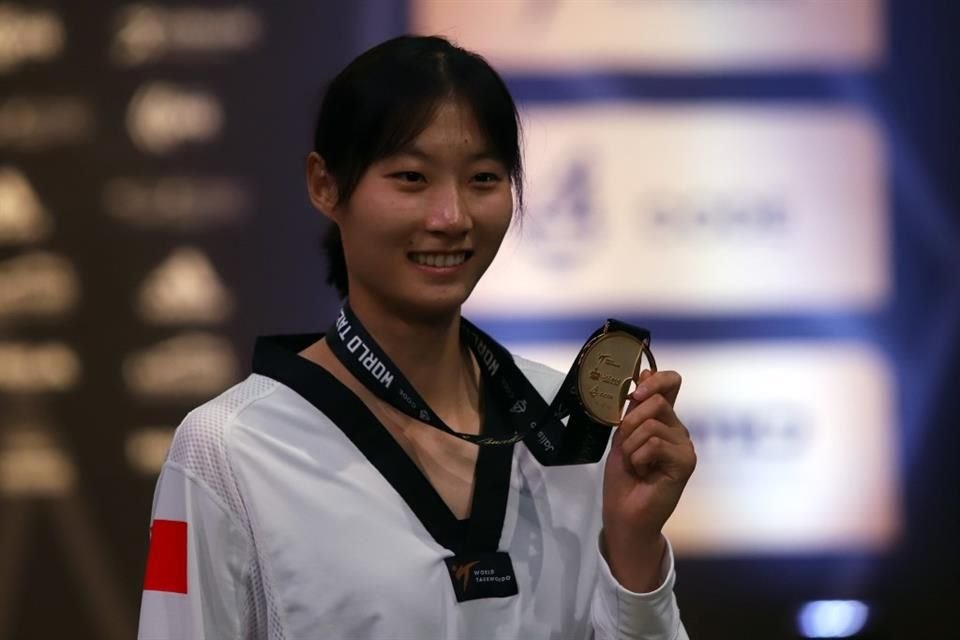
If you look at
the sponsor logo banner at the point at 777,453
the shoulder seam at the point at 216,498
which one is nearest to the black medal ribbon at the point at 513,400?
the shoulder seam at the point at 216,498

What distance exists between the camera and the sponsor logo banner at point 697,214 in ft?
11.5

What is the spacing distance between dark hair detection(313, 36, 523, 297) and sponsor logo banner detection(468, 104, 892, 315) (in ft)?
5.89

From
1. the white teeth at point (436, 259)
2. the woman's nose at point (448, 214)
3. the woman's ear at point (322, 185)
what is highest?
the woman's ear at point (322, 185)

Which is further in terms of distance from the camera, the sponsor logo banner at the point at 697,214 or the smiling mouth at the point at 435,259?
the sponsor logo banner at the point at 697,214

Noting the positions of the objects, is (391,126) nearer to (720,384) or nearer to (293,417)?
(293,417)

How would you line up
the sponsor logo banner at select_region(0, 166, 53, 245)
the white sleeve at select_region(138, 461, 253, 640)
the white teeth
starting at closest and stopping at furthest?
the white sleeve at select_region(138, 461, 253, 640)
the white teeth
the sponsor logo banner at select_region(0, 166, 53, 245)

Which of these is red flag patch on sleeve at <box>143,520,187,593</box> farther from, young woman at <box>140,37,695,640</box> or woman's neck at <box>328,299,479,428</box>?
woman's neck at <box>328,299,479,428</box>

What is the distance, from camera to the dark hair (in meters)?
1.61

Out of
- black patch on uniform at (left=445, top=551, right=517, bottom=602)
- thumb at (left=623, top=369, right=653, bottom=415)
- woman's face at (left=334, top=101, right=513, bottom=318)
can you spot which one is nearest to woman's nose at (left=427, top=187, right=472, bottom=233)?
woman's face at (left=334, top=101, right=513, bottom=318)

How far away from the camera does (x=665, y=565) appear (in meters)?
1.65

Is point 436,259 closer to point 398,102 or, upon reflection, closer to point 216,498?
point 398,102

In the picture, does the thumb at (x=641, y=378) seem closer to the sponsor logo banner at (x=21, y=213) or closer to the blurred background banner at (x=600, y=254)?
the blurred background banner at (x=600, y=254)

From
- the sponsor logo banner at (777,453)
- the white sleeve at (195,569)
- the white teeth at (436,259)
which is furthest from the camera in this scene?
the sponsor logo banner at (777,453)

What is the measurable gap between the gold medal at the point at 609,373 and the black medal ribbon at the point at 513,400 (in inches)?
0.5
